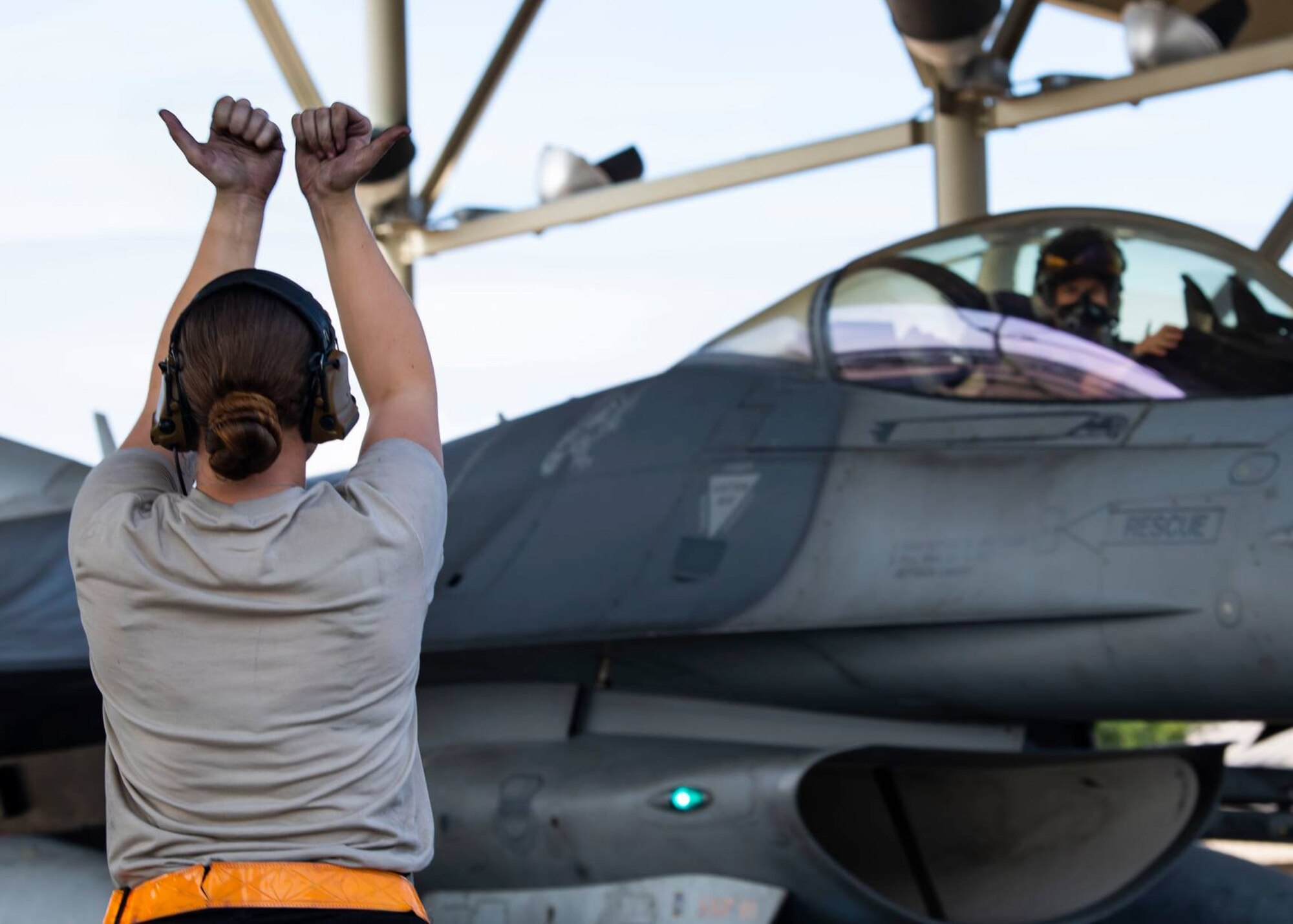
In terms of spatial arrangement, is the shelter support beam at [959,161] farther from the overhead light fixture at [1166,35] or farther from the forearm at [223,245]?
the forearm at [223,245]

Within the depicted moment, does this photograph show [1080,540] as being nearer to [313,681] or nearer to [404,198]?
[313,681]

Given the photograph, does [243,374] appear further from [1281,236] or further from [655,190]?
[1281,236]

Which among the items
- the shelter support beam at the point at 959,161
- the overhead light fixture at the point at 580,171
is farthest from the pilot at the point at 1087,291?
the overhead light fixture at the point at 580,171

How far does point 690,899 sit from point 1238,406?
5.45 feet

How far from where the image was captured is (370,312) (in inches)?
67.2

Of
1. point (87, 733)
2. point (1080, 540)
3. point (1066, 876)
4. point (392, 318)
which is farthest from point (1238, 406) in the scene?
point (87, 733)

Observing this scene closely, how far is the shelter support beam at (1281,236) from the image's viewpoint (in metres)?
10.5

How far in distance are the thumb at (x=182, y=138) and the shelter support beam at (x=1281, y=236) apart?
9869mm

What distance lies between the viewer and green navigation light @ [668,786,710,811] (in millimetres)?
3666

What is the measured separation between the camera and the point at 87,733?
16.3ft

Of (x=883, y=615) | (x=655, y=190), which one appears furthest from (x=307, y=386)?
(x=655, y=190)

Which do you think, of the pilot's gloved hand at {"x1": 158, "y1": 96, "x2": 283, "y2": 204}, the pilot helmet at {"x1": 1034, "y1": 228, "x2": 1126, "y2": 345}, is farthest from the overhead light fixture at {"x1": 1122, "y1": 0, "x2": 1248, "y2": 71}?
the pilot's gloved hand at {"x1": 158, "y1": 96, "x2": 283, "y2": 204}

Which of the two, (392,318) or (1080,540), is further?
(1080,540)

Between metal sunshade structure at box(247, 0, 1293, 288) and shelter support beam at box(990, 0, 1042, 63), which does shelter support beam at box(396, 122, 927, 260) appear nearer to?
metal sunshade structure at box(247, 0, 1293, 288)
